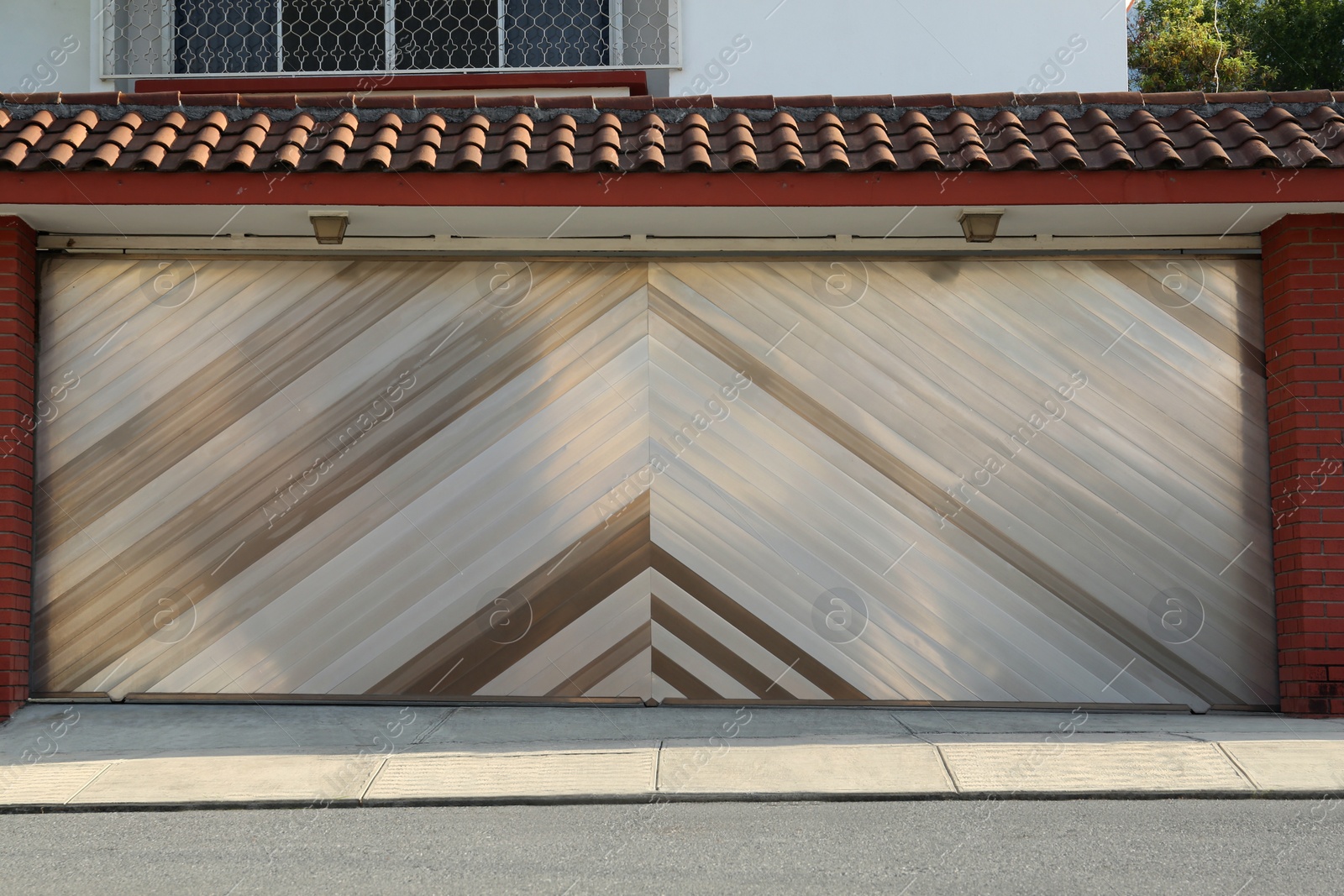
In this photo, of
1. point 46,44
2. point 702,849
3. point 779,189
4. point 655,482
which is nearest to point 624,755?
point 702,849

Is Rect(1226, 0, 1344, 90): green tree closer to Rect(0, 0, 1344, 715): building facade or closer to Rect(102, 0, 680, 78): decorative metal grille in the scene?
Rect(102, 0, 680, 78): decorative metal grille

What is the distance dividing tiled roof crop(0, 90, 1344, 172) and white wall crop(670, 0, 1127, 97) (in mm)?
2337

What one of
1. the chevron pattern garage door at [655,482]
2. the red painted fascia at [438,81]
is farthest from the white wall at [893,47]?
the chevron pattern garage door at [655,482]

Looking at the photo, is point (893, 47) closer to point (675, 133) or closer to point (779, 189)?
point (675, 133)

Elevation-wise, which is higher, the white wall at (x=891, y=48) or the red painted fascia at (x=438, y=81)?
the white wall at (x=891, y=48)

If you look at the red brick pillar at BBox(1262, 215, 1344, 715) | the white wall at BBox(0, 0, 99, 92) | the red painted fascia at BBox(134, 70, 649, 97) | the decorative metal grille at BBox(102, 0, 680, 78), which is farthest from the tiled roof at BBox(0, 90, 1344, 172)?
the white wall at BBox(0, 0, 99, 92)

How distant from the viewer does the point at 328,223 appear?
718 cm

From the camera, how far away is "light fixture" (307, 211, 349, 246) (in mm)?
7051

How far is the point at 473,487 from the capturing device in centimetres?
739

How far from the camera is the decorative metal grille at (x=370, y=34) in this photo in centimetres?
986

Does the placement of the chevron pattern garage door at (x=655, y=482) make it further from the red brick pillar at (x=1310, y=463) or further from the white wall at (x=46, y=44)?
the white wall at (x=46, y=44)

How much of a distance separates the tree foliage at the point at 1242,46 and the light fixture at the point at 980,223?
1543cm

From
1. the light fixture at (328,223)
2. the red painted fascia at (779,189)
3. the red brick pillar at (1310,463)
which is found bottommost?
the red brick pillar at (1310,463)

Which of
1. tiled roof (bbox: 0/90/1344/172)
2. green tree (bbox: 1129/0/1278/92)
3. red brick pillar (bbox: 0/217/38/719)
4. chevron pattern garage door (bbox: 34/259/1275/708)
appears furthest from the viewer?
green tree (bbox: 1129/0/1278/92)
